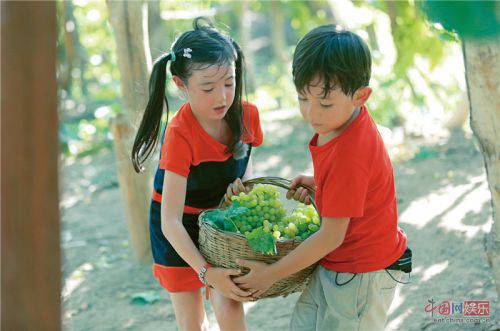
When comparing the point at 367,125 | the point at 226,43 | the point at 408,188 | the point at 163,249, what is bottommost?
the point at 408,188

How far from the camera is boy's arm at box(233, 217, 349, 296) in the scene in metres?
2.31

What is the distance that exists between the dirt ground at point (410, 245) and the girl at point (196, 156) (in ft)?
1.64

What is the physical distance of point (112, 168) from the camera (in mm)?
7391

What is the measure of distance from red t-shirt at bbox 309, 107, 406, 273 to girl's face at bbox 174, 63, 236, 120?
405 millimetres

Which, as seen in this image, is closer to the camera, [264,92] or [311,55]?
[311,55]

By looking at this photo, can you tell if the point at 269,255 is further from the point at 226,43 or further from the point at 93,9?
the point at 93,9

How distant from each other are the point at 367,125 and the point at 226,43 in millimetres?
696

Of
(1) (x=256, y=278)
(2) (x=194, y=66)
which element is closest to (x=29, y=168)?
(1) (x=256, y=278)

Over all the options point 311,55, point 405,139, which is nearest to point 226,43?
point 311,55

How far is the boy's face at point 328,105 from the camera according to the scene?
2.29 m

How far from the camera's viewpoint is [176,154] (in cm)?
269

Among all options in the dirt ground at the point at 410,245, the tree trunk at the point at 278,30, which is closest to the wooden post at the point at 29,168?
the dirt ground at the point at 410,245

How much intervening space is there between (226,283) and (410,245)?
2358mm
